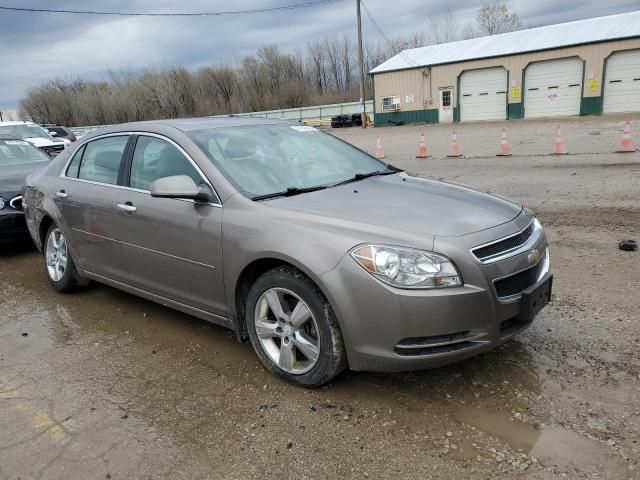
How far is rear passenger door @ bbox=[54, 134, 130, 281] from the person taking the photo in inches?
171

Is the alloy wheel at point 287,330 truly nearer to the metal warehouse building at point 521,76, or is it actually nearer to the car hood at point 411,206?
the car hood at point 411,206

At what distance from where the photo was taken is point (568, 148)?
15578mm

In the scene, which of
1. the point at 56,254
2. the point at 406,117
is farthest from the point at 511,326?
the point at 406,117

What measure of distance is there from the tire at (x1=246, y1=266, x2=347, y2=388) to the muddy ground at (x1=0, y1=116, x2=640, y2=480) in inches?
5.9

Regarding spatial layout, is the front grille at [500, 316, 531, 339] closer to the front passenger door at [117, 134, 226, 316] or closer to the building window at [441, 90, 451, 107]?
the front passenger door at [117, 134, 226, 316]

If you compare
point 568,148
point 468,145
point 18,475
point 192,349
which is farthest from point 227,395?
point 468,145

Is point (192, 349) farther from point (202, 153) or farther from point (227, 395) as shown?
point (202, 153)

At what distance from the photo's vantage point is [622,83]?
30219mm

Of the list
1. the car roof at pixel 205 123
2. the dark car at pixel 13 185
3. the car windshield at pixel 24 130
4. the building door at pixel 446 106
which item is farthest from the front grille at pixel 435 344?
the building door at pixel 446 106

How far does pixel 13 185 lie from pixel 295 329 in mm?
5594

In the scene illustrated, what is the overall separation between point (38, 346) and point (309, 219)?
2.56 metres

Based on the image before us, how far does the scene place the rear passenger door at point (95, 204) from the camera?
436 centimetres

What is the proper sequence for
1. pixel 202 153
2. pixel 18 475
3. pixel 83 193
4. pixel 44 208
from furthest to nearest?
pixel 44 208
pixel 83 193
pixel 202 153
pixel 18 475

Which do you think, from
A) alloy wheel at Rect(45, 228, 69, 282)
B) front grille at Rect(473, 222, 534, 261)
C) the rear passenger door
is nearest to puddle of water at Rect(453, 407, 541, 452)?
front grille at Rect(473, 222, 534, 261)
